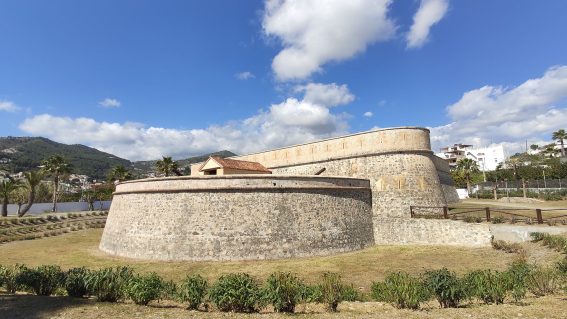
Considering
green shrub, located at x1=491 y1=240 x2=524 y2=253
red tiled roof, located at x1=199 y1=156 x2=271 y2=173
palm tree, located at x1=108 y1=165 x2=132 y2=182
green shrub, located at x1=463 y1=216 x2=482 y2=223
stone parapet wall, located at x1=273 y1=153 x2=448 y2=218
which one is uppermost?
palm tree, located at x1=108 y1=165 x2=132 y2=182

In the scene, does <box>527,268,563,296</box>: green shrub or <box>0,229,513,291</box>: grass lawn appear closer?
<box>527,268,563,296</box>: green shrub

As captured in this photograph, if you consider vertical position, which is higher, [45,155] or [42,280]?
[45,155]

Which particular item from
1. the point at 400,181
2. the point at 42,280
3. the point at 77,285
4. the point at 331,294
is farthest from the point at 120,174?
the point at 331,294

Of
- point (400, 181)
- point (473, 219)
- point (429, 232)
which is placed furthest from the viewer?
point (400, 181)

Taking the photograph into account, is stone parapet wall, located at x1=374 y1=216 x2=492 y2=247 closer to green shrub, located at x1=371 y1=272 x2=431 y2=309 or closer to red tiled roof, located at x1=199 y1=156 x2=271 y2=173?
red tiled roof, located at x1=199 y1=156 x2=271 y2=173

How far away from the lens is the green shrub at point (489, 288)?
317 inches

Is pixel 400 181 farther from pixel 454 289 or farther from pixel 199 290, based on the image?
pixel 199 290

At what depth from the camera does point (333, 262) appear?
17.7m

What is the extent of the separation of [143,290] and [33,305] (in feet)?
8.53

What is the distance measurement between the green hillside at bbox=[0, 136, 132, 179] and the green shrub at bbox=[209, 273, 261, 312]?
15595cm

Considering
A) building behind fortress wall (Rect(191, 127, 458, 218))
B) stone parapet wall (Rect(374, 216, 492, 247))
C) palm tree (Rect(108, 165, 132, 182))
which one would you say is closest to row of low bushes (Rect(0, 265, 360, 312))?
stone parapet wall (Rect(374, 216, 492, 247))

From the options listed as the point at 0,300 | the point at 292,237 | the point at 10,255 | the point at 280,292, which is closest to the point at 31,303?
the point at 0,300

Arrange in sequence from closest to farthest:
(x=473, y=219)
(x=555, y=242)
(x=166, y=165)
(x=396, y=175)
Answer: (x=555, y=242) < (x=473, y=219) < (x=396, y=175) < (x=166, y=165)

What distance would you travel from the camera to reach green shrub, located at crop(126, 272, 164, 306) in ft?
27.4
